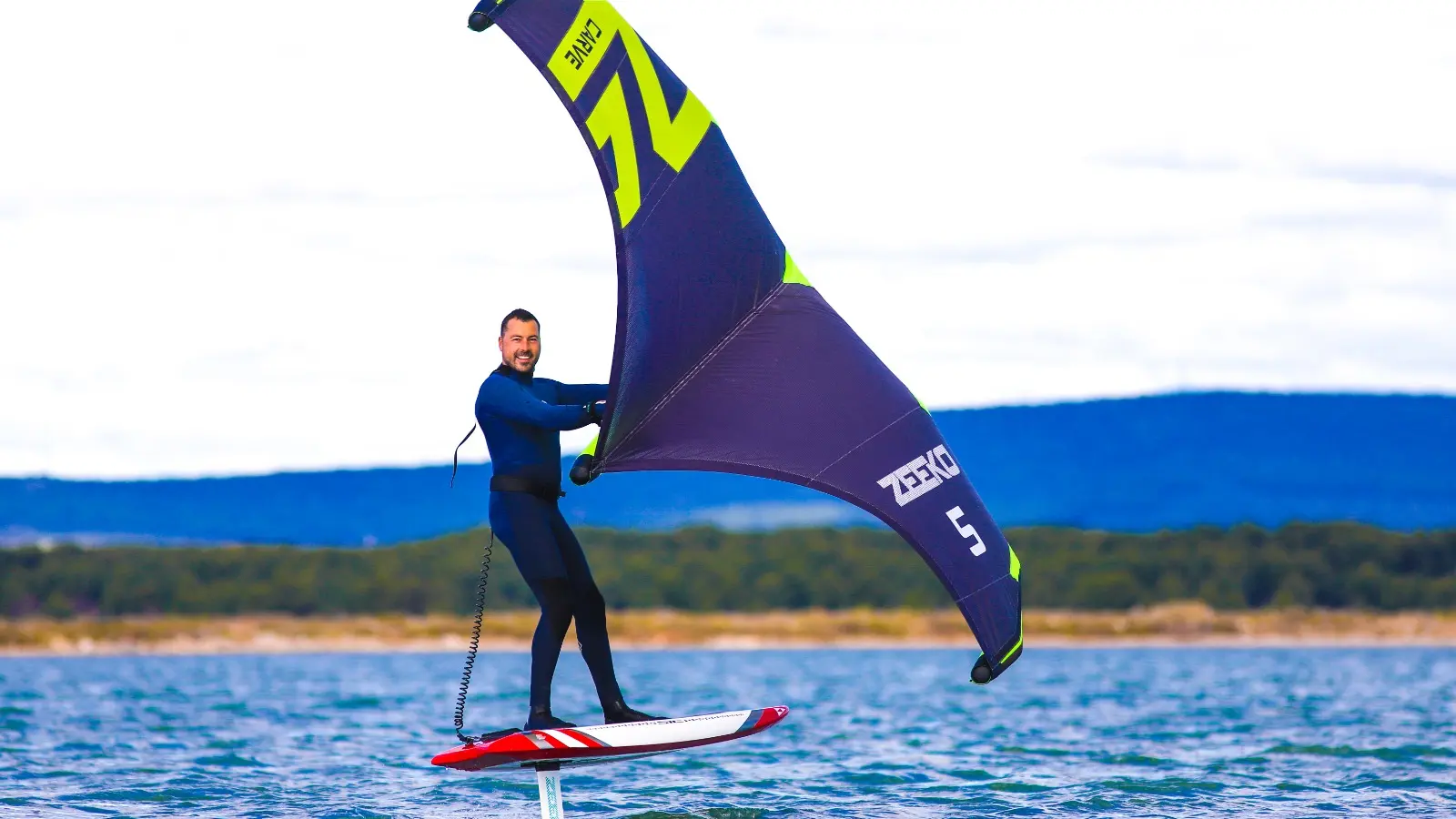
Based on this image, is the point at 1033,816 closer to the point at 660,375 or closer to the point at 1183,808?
the point at 1183,808

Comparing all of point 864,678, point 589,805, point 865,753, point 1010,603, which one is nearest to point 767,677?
point 864,678

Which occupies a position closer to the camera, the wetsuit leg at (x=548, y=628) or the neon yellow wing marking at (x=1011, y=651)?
the neon yellow wing marking at (x=1011, y=651)

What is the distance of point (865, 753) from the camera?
23.9 metres

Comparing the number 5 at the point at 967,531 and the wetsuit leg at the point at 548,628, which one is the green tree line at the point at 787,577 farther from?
the wetsuit leg at the point at 548,628

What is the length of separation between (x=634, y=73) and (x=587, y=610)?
359cm

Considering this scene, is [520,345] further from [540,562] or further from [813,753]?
[813,753]

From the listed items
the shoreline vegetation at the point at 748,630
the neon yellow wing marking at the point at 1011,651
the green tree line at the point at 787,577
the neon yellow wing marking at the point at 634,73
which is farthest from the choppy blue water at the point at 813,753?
the green tree line at the point at 787,577

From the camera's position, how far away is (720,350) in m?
13.2

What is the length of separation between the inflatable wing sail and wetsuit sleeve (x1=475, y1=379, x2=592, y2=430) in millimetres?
246

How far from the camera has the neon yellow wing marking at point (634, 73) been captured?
1238 cm

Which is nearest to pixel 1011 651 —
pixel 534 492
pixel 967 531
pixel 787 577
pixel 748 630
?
pixel 967 531

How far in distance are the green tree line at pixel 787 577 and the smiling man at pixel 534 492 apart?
78.1m

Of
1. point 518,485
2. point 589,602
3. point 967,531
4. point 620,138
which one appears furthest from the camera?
point 589,602

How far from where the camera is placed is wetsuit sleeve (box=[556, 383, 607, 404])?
43.0ft
